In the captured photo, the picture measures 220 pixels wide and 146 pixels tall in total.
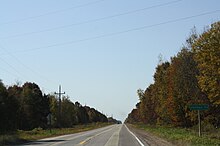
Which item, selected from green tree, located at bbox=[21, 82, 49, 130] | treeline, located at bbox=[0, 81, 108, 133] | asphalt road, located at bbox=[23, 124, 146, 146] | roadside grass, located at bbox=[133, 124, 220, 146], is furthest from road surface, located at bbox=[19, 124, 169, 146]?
green tree, located at bbox=[21, 82, 49, 130]

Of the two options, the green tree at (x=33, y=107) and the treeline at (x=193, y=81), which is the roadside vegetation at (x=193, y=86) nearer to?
the treeline at (x=193, y=81)

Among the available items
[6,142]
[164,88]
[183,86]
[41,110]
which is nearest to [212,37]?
[183,86]

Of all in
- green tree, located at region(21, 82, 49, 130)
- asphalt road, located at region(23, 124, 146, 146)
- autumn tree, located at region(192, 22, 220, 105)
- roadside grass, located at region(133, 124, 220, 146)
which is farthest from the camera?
green tree, located at region(21, 82, 49, 130)

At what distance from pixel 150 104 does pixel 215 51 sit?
217 ft

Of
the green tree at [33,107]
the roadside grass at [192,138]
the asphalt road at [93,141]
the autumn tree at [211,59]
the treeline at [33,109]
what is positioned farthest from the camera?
the green tree at [33,107]

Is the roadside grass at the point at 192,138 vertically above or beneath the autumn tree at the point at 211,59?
beneath

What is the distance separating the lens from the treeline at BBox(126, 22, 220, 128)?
140ft

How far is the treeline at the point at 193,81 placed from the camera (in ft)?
140

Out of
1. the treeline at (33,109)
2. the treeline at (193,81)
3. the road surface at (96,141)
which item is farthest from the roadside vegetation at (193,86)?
the treeline at (33,109)

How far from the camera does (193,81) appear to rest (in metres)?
57.7

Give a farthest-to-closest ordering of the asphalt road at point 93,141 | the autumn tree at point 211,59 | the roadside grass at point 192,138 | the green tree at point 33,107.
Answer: the green tree at point 33,107 → the autumn tree at point 211,59 → the asphalt road at point 93,141 → the roadside grass at point 192,138

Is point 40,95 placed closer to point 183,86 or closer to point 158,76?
point 158,76

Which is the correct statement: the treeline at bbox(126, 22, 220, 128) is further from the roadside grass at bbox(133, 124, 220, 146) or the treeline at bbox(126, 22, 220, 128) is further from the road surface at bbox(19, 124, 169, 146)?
the road surface at bbox(19, 124, 169, 146)

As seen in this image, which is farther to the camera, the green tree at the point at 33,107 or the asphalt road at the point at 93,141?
the green tree at the point at 33,107
